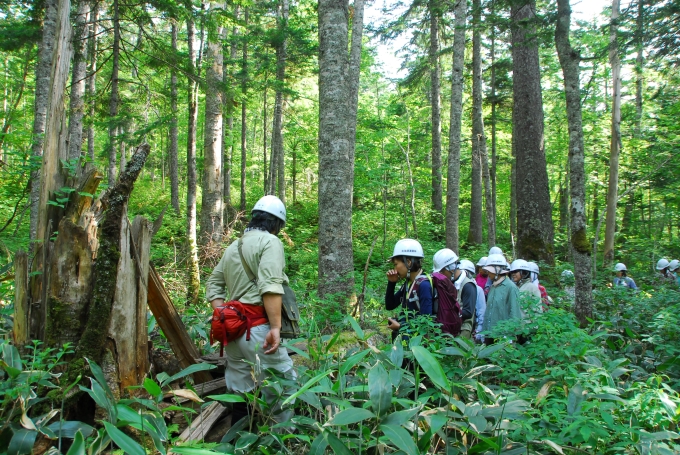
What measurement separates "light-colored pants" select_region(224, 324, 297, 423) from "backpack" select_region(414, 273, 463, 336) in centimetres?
162

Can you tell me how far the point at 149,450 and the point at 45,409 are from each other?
87 cm

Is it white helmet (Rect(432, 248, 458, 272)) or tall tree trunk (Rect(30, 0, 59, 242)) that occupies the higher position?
tall tree trunk (Rect(30, 0, 59, 242))

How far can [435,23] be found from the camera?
19594mm

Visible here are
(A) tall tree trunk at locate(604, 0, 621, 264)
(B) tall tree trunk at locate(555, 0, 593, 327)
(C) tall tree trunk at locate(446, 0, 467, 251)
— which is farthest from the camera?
(A) tall tree trunk at locate(604, 0, 621, 264)

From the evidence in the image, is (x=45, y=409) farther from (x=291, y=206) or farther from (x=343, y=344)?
(x=291, y=206)

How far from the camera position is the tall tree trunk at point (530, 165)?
448 inches

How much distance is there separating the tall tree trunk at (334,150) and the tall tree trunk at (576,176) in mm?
3625

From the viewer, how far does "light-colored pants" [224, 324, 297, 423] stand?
345 centimetres

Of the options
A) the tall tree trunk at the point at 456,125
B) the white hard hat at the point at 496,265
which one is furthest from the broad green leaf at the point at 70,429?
the tall tree trunk at the point at 456,125

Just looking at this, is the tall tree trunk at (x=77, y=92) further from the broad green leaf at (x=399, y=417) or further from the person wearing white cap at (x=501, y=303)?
the broad green leaf at (x=399, y=417)

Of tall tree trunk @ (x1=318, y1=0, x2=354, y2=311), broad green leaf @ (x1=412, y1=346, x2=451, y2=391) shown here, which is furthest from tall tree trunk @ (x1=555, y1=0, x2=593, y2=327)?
broad green leaf @ (x1=412, y1=346, x2=451, y2=391)

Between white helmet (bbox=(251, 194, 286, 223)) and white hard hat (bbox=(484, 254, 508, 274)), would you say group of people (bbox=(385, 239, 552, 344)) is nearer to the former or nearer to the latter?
white hard hat (bbox=(484, 254, 508, 274))

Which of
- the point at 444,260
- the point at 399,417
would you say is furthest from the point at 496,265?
the point at 399,417

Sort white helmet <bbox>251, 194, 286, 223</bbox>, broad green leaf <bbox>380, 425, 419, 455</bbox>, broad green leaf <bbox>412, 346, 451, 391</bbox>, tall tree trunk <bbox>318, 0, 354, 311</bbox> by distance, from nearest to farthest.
Answer: broad green leaf <bbox>380, 425, 419, 455</bbox>
broad green leaf <bbox>412, 346, 451, 391</bbox>
white helmet <bbox>251, 194, 286, 223</bbox>
tall tree trunk <bbox>318, 0, 354, 311</bbox>
